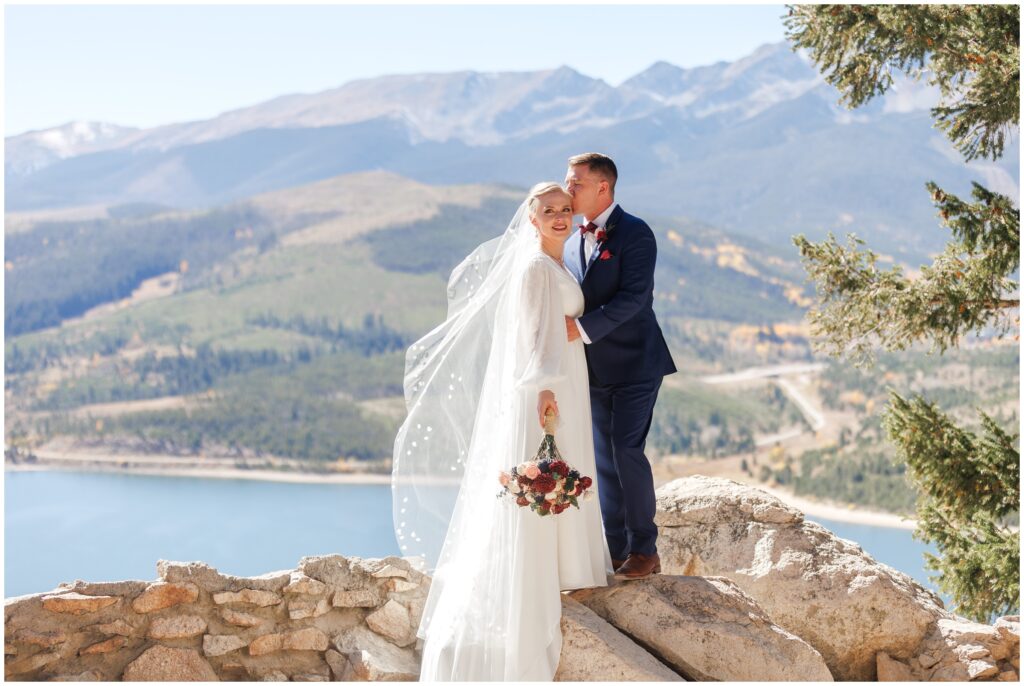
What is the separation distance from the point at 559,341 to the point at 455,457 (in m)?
0.98

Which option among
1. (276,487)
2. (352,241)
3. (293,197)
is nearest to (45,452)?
(276,487)

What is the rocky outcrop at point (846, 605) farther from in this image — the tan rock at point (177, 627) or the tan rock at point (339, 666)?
the tan rock at point (177, 627)

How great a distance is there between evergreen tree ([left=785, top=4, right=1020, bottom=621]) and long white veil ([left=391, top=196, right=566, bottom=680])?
12.5 ft

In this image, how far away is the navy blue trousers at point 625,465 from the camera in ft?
16.0

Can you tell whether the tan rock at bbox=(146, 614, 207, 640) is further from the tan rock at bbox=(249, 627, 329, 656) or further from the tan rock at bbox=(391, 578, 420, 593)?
the tan rock at bbox=(391, 578, 420, 593)

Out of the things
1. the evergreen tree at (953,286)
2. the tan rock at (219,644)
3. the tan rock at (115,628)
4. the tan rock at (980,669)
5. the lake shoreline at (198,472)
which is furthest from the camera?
the lake shoreline at (198,472)

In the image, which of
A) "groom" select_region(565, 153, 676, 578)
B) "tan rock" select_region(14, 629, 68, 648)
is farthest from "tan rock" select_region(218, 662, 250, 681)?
"groom" select_region(565, 153, 676, 578)

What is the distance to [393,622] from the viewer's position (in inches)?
218

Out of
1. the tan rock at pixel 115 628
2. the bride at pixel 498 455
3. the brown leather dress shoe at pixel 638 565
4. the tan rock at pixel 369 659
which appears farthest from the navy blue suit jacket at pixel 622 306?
the tan rock at pixel 115 628

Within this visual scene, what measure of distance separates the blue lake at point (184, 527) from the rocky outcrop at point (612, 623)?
5767 centimetres

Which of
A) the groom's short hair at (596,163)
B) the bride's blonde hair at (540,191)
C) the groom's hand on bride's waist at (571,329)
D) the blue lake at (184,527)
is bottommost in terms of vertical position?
the blue lake at (184,527)

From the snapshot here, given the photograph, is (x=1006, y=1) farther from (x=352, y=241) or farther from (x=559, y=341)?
(x=352, y=241)

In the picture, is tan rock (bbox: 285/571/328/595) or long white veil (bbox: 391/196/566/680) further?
tan rock (bbox: 285/571/328/595)

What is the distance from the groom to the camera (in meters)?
4.77
